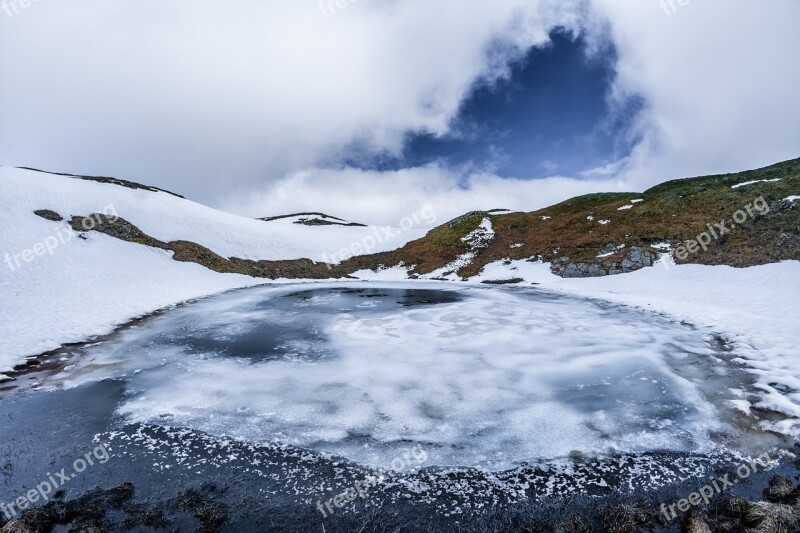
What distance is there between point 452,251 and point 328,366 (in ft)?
123

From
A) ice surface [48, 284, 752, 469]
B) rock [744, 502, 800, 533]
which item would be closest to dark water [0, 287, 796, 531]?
ice surface [48, 284, 752, 469]

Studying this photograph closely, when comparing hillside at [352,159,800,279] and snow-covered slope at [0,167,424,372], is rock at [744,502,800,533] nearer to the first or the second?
snow-covered slope at [0,167,424,372]

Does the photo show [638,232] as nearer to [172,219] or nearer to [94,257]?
[94,257]

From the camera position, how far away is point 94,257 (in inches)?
1013

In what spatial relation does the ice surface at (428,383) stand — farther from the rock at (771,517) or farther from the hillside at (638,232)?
the hillside at (638,232)

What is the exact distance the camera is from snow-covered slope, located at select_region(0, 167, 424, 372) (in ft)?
47.2

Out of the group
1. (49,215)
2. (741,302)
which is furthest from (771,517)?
(49,215)

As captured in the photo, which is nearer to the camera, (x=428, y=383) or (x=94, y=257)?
(x=428, y=383)

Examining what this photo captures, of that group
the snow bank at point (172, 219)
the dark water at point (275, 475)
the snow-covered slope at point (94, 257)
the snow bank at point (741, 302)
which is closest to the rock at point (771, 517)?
the dark water at point (275, 475)

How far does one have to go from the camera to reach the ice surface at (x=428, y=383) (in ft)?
21.5

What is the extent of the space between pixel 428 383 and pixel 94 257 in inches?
1112

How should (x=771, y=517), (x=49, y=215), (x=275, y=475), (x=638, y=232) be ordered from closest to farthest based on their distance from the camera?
1. (x=771, y=517)
2. (x=275, y=475)
3. (x=49, y=215)
4. (x=638, y=232)

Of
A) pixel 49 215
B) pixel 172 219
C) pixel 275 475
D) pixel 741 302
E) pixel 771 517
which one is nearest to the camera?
pixel 771 517

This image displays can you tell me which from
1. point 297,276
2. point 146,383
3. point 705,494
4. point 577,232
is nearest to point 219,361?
point 146,383
